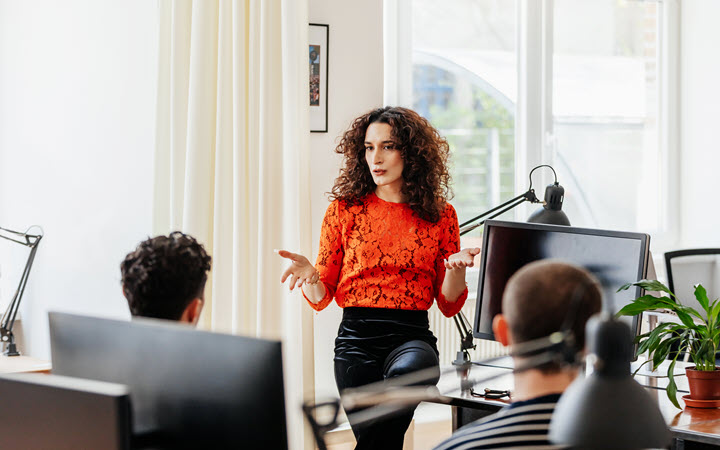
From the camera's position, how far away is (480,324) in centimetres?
261

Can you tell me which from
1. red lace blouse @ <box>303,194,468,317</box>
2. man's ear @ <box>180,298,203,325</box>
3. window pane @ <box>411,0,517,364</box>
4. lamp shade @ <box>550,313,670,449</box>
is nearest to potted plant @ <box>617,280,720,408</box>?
red lace blouse @ <box>303,194,468,317</box>

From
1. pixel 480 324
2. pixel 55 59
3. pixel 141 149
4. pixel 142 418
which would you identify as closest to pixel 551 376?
pixel 142 418

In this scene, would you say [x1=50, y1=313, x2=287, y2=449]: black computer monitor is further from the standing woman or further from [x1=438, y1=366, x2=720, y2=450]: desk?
the standing woman

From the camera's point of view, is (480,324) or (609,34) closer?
(480,324)

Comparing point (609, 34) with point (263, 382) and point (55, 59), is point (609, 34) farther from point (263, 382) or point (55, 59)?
point (263, 382)

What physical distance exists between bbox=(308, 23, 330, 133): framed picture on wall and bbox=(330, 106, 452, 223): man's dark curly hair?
21.3 inches

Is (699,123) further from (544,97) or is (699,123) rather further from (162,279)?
(162,279)

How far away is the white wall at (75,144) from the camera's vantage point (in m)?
3.19

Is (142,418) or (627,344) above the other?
(627,344)

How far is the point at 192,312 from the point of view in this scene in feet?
5.24

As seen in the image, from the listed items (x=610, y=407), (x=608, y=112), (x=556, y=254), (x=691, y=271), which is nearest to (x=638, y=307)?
(x=556, y=254)

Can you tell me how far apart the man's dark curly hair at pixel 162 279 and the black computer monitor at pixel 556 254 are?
1.20 m

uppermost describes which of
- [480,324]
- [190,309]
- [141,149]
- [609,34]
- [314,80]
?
[609,34]

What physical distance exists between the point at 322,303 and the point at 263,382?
1755 millimetres
